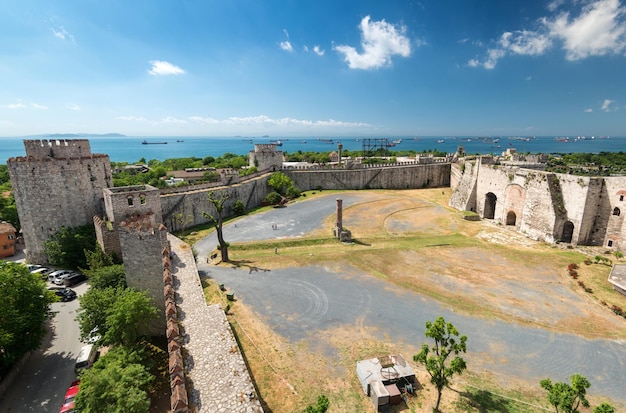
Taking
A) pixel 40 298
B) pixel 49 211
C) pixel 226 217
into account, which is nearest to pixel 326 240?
pixel 226 217

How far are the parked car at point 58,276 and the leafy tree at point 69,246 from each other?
100cm

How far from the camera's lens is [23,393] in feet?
49.3

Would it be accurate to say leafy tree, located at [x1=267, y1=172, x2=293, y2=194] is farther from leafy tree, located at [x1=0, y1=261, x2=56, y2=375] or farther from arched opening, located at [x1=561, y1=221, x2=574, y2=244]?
arched opening, located at [x1=561, y1=221, x2=574, y2=244]

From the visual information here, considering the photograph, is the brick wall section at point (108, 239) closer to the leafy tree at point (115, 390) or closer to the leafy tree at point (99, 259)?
the leafy tree at point (99, 259)

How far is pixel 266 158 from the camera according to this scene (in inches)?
2080

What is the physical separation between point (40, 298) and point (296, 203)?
31.5 m

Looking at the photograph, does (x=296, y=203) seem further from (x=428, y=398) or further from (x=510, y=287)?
(x=428, y=398)

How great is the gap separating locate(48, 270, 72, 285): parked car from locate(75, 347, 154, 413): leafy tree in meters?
14.7

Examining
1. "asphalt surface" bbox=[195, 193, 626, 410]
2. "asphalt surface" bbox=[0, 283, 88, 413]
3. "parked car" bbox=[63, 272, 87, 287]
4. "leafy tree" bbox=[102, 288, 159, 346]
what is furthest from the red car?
"parked car" bbox=[63, 272, 87, 287]

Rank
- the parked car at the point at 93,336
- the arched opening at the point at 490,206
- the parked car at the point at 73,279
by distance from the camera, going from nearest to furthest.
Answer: the parked car at the point at 93,336 < the parked car at the point at 73,279 < the arched opening at the point at 490,206

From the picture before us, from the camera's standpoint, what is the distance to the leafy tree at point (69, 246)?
24984 millimetres

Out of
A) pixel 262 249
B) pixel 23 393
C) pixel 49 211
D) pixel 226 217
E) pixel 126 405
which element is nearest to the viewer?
pixel 126 405

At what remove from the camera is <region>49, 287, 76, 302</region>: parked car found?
72.9 ft

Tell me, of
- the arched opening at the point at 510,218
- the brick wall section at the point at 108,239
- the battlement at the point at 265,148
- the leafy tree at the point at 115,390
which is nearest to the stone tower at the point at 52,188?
the brick wall section at the point at 108,239
